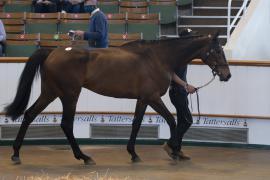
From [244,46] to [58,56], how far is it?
3.76m

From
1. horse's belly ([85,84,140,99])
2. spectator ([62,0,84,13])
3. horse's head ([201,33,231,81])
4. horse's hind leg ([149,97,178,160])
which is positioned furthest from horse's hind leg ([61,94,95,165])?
spectator ([62,0,84,13])

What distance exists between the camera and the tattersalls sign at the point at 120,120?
36.6 ft

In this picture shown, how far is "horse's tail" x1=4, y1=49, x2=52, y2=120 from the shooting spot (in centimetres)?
959

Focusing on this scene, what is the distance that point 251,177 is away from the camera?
28.7ft

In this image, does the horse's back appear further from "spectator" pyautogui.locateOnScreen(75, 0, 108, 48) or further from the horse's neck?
the horse's neck

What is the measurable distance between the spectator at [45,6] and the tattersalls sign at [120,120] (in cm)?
462

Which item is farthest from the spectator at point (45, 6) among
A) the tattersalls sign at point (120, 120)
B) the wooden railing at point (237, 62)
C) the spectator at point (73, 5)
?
the tattersalls sign at point (120, 120)

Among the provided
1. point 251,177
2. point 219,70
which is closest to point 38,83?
point 219,70

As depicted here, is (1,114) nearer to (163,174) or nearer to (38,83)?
(38,83)

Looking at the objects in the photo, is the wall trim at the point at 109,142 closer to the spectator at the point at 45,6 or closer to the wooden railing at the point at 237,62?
the wooden railing at the point at 237,62

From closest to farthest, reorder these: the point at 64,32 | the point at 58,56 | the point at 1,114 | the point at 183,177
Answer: the point at 183,177 < the point at 58,56 < the point at 1,114 < the point at 64,32

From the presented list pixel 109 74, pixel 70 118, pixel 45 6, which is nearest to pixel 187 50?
pixel 109 74

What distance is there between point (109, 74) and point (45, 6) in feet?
20.3

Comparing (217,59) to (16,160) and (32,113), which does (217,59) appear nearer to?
(32,113)
